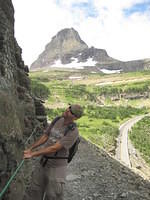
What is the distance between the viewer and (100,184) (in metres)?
16.1

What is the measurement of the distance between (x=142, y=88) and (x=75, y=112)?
539ft

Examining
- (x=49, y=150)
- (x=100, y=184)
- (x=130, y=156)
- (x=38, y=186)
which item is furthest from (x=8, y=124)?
(x=130, y=156)

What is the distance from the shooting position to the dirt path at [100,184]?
14.1 metres

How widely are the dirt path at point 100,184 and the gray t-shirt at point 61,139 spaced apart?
21.2ft

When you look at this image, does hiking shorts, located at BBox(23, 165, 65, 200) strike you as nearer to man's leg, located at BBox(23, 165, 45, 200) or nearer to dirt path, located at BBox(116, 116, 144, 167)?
man's leg, located at BBox(23, 165, 45, 200)

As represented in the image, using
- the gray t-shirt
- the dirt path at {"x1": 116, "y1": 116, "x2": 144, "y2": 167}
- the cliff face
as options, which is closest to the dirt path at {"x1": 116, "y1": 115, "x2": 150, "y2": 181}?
the dirt path at {"x1": 116, "y1": 116, "x2": 144, "y2": 167}

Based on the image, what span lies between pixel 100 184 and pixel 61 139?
31.8ft

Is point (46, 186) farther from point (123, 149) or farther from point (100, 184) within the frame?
point (123, 149)

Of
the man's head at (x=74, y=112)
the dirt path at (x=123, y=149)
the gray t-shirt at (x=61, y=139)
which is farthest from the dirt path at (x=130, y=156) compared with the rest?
the man's head at (x=74, y=112)

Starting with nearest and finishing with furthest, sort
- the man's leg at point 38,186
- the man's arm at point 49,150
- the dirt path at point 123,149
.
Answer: the man's arm at point 49,150
the man's leg at point 38,186
the dirt path at point 123,149

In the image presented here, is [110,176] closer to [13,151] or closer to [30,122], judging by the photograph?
[30,122]

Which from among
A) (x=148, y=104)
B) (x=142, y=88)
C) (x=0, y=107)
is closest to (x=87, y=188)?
(x=0, y=107)

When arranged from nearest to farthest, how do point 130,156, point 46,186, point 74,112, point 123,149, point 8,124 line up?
point 74,112
point 46,186
point 8,124
point 130,156
point 123,149

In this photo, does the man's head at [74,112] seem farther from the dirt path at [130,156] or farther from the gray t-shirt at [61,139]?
the dirt path at [130,156]
